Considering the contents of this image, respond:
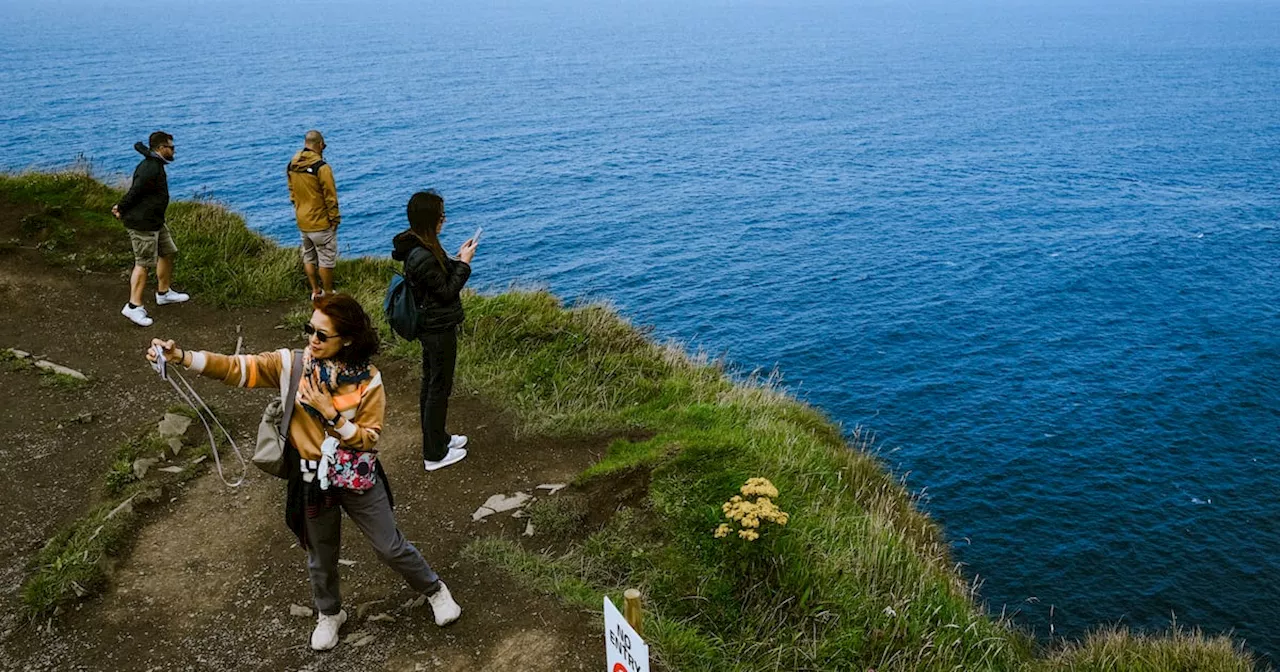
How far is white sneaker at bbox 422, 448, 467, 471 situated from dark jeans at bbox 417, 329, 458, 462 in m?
0.04

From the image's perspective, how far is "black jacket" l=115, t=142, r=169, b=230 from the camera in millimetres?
12156

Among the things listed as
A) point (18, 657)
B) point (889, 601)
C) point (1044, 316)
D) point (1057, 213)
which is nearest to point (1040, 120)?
point (1057, 213)

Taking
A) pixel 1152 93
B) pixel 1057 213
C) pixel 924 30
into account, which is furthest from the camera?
pixel 924 30

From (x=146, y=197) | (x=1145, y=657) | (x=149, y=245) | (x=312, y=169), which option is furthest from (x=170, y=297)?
(x=1145, y=657)

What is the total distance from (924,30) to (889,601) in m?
147

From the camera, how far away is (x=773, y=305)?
98.5ft

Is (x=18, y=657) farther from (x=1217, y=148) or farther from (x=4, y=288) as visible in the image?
(x=1217, y=148)

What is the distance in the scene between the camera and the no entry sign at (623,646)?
17.2 feet

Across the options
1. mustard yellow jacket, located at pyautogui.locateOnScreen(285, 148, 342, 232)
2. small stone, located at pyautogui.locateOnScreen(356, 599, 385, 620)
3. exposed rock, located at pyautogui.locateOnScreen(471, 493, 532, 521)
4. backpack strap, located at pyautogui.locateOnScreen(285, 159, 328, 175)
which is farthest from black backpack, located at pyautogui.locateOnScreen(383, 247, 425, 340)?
backpack strap, located at pyautogui.locateOnScreen(285, 159, 328, 175)

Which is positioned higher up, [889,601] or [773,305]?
[889,601]

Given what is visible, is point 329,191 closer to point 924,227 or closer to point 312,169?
point 312,169

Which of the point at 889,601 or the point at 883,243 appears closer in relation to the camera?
the point at 889,601

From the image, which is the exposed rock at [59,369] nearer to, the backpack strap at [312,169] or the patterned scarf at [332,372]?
the backpack strap at [312,169]

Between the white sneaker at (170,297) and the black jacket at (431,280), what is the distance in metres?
7.00
